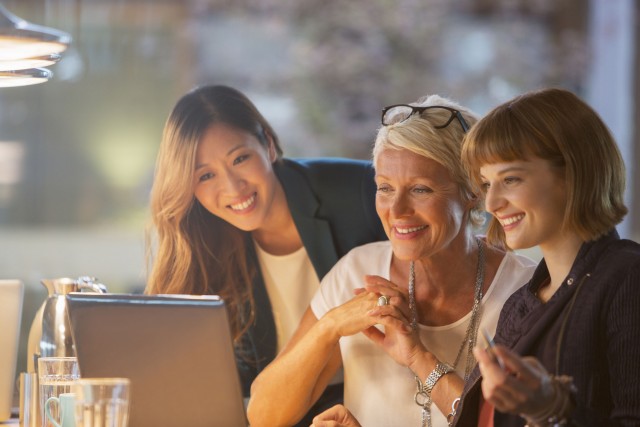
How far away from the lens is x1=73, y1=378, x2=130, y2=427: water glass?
151cm

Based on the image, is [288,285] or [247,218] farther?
[288,285]

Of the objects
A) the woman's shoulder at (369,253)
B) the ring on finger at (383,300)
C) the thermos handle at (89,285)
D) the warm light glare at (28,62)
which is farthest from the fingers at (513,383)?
the warm light glare at (28,62)

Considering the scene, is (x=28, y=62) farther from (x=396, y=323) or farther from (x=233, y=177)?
(x=396, y=323)

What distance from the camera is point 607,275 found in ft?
5.33

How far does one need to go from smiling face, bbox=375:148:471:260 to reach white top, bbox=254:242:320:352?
1.96 feet

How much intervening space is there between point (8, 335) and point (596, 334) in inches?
57.0

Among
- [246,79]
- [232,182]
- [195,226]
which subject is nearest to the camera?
[232,182]

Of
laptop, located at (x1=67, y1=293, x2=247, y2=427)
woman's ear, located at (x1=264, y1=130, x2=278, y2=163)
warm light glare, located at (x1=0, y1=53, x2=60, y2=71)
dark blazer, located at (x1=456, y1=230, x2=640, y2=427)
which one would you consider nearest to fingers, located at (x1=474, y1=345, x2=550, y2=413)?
dark blazer, located at (x1=456, y1=230, x2=640, y2=427)

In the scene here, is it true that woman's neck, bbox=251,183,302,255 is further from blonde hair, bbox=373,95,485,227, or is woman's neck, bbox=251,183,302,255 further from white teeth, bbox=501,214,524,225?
white teeth, bbox=501,214,524,225

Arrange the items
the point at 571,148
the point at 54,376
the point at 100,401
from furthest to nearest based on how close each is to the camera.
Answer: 1. the point at 54,376
2. the point at 571,148
3. the point at 100,401

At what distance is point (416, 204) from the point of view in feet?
7.38

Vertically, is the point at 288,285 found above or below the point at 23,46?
below

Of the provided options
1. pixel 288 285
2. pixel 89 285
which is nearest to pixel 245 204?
pixel 288 285

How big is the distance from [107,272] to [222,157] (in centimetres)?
257
